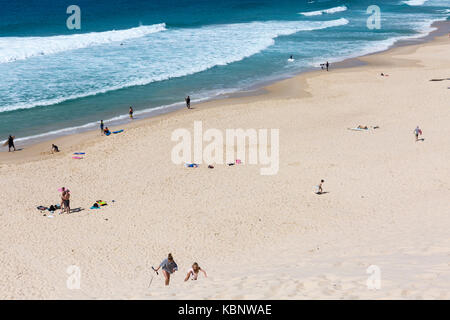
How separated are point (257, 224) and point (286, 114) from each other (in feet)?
51.1

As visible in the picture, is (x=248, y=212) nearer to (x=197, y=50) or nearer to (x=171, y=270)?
(x=171, y=270)

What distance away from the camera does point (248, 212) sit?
18406mm

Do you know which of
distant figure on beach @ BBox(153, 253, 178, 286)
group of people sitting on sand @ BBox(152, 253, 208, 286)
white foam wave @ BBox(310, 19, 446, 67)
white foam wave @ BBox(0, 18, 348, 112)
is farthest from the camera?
white foam wave @ BBox(310, 19, 446, 67)

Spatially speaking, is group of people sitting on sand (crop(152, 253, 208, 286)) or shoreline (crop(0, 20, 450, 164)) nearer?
group of people sitting on sand (crop(152, 253, 208, 286))

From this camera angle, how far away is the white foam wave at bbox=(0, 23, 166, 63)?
5384cm

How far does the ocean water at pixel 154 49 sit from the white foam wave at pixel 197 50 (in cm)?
12

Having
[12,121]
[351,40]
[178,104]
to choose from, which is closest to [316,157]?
[178,104]

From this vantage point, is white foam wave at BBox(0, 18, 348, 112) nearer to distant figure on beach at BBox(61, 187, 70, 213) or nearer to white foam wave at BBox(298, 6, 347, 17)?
white foam wave at BBox(298, 6, 347, 17)

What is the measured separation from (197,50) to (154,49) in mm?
5415

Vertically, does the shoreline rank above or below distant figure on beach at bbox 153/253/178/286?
above

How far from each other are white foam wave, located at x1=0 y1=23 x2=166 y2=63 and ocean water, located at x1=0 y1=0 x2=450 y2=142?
0.14m

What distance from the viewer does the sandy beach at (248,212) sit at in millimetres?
12172

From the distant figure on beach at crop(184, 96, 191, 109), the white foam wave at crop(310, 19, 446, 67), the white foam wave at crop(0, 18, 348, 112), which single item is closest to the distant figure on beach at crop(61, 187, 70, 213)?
the distant figure on beach at crop(184, 96, 191, 109)

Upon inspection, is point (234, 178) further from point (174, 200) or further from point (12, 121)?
point (12, 121)
